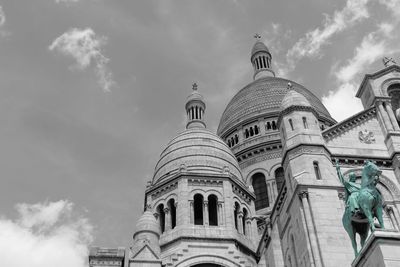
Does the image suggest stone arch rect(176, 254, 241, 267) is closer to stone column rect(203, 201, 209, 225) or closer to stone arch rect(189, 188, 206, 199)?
stone column rect(203, 201, 209, 225)

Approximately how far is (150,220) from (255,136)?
19872 mm

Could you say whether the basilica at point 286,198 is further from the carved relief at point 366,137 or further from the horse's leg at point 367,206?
the horse's leg at point 367,206

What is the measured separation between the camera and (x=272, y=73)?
56.5 m

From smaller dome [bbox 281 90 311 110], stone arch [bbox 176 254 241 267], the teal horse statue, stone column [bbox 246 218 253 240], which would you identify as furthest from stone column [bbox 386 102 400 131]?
stone arch [bbox 176 254 241 267]

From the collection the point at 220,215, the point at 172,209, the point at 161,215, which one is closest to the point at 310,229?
the point at 220,215

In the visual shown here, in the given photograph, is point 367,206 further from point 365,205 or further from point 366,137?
point 366,137

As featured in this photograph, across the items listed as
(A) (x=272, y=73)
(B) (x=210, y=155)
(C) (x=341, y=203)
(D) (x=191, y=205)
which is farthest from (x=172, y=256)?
(A) (x=272, y=73)

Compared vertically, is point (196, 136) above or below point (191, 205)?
above

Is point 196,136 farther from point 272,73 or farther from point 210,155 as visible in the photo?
point 272,73

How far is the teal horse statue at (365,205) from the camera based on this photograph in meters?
15.1

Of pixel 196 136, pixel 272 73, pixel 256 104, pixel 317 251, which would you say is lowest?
pixel 317 251

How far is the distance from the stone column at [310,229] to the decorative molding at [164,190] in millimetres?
10297

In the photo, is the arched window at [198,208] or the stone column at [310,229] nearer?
the stone column at [310,229]

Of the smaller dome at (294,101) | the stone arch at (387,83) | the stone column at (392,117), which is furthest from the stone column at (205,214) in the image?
the stone arch at (387,83)
